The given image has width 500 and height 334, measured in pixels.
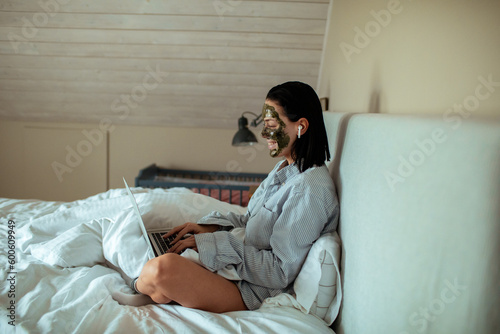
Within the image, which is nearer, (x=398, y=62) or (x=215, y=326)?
(x=215, y=326)

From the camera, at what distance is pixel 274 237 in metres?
1.26

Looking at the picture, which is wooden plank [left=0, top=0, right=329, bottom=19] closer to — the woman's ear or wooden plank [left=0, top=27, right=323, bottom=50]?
wooden plank [left=0, top=27, right=323, bottom=50]

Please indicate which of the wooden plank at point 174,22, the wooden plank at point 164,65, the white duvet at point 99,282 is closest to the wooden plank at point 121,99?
the wooden plank at point 164,65

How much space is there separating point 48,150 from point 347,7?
326cm

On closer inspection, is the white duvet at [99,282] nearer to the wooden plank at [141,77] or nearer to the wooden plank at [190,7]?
the wooden plank at [190,7]

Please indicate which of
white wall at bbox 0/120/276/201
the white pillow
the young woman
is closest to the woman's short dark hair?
the young woman

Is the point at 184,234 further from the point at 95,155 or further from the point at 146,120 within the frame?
the point at 95,155

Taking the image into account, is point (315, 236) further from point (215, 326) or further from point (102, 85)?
point (102, 85)

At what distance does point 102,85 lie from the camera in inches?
135

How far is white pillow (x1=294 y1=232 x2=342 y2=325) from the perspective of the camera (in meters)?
1.14

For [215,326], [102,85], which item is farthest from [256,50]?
[215,326]

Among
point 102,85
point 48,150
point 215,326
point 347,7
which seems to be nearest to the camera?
point 215,326

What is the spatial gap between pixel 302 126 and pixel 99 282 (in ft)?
2.82

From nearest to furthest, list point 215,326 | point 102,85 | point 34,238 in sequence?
point 215,326 < point 34,238 < point 102,85
